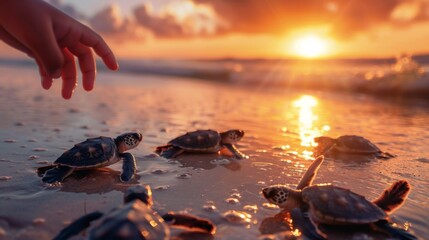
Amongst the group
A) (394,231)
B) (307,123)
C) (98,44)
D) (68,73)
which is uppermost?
(98,44)

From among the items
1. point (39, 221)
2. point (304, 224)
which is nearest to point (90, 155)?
point (39, 221)

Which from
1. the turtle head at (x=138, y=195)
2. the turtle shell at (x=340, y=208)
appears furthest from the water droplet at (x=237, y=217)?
the turtle head at (x=138, y=195)

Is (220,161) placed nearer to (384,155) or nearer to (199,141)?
(199,141)

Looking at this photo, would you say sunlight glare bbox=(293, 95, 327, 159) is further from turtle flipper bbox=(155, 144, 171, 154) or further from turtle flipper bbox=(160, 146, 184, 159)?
turtle flipper bbox=(155, 144, 171, 154)

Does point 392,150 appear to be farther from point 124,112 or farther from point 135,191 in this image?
point 124,112

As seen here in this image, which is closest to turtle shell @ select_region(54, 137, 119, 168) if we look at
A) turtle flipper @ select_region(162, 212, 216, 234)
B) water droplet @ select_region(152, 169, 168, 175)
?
water droplet @ select_region(152, 169, 168, 175)

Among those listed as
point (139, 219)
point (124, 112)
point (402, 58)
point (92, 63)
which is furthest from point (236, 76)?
point (139, 219)

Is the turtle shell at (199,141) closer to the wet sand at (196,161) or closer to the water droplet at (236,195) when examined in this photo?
the wet sand at (196,161)
